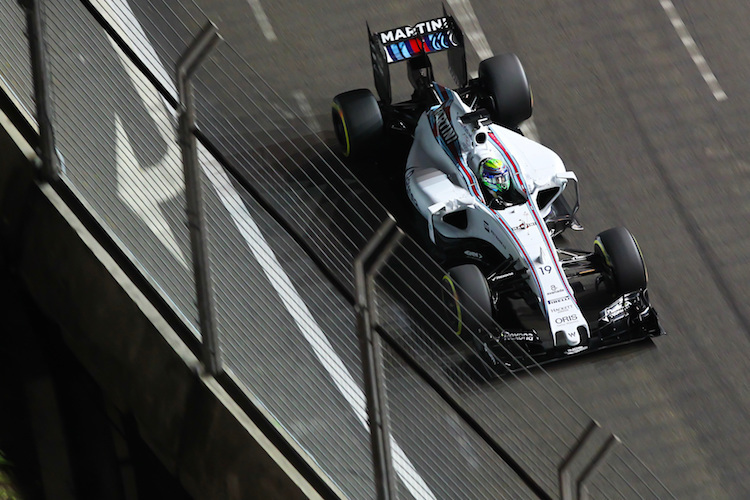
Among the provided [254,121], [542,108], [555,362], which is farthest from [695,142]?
[254,121]

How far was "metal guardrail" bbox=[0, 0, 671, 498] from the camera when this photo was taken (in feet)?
12.6

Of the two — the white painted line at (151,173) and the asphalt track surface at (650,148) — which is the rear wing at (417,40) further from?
the white painted line at (151,173)

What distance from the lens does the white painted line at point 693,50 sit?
10.0 meters

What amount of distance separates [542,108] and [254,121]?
5858mm

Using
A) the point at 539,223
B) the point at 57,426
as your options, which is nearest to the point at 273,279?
the point at 57,426

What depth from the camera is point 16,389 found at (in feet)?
18.0

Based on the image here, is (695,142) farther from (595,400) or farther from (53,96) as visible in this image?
(53,96)

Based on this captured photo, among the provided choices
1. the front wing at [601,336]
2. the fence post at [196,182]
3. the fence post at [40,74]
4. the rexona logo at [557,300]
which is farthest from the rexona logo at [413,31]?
the fence post at [196,182]

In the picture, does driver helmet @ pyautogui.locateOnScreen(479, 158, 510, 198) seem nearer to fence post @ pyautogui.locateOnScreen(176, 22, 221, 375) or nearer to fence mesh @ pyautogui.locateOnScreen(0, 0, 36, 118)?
fence mesh @ pyautogui.locateOnScreen(0, 0, 36, 118)

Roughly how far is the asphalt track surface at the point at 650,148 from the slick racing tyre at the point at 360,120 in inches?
34.2

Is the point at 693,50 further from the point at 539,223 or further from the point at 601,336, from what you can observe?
the point at 601,336

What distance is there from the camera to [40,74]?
15.5 feet

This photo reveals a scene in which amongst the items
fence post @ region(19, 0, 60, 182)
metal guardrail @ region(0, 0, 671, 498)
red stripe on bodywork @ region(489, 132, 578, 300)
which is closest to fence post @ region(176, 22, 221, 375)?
metal guardrail @ region(0, 0, 671, 498)

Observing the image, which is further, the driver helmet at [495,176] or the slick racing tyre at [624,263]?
the driver helmet at [495,176]
